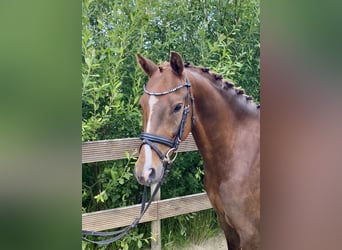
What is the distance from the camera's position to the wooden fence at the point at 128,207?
119 centimetres

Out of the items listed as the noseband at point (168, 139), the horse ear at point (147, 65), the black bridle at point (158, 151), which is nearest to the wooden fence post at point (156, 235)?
the black bridle at point (158, 151)

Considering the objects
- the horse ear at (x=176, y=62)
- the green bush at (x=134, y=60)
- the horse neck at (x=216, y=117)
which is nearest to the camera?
the green bush at (x=134, y=60)

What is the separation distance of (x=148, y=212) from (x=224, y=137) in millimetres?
480

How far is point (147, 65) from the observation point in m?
1.26

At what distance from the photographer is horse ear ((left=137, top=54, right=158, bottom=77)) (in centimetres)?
126

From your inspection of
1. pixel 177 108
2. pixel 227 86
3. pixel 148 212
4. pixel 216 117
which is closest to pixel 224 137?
pixel 216 117

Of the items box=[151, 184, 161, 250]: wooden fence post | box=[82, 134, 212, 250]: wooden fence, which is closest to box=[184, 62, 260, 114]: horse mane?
box=[82, 134, 212, 250]: wooden fence

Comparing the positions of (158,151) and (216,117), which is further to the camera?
(216,117)

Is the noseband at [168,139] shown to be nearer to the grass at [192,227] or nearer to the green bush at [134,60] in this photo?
the green bush at [134,60]

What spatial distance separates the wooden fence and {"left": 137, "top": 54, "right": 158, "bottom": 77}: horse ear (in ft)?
0.85

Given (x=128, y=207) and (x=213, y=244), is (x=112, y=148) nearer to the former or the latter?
(x=128, y=207)
